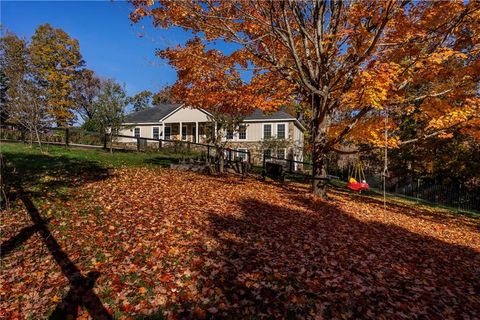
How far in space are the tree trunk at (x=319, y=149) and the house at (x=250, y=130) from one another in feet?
48.4

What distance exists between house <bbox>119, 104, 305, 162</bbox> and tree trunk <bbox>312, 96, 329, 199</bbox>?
14.7 metres

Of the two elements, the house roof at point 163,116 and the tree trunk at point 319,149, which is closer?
the tree trunk at point 319,149

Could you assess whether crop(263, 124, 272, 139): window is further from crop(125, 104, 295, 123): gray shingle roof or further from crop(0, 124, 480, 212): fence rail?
crop(0, 124, 480, 212): fence rail

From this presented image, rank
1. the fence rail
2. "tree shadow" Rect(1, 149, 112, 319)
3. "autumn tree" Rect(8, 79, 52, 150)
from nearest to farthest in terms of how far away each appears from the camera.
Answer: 1. "tree shadow" Rect(1, 149, 112, 319)
2. "autumn tree" Rect(8, 79, 52, 150)
3. the fence rail

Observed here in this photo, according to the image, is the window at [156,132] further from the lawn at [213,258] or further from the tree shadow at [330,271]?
the tree shadow at [330,271]

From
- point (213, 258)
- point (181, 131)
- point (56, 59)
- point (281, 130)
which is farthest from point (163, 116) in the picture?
point (213, 258)

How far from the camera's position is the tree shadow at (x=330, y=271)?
4789mm

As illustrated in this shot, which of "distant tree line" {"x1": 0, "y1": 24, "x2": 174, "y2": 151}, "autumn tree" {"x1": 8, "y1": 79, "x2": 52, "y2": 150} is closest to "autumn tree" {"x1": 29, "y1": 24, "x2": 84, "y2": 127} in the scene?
"distant tree line" {"x1": 0, "y1": 24, "x2": 174, "y2": 151}

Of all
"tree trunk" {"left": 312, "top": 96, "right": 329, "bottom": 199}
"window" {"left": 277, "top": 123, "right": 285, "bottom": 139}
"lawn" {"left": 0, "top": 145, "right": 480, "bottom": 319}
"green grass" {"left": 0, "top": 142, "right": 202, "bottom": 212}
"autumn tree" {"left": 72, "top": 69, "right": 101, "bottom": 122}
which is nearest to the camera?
"lawn" {"left": 0, "top": 145, "right": 480, "bottom": 319}

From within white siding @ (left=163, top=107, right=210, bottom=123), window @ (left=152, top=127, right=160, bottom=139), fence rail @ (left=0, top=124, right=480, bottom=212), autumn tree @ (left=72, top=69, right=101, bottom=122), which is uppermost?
autumn tree @ (left=72, top=69, right=101, bottom=122)

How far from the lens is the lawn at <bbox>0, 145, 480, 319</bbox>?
15.4 feet

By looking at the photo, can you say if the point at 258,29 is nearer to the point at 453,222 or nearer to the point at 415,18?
the point at 415,18

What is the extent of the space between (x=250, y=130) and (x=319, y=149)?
20.5 m

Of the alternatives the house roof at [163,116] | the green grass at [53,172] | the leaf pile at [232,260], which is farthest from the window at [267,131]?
the leaf pile at [232,260]
